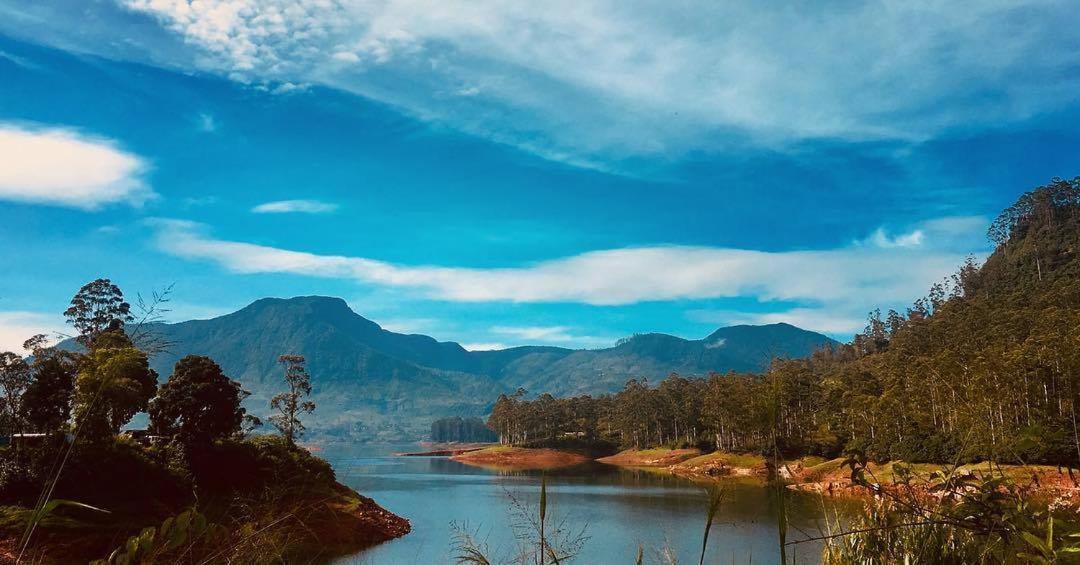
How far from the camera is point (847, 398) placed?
70750 mm

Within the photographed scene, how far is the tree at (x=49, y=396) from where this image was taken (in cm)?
2553

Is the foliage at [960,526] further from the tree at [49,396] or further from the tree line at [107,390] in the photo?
the tree at [49,396]

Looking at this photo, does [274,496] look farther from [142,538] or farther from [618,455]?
[618,455]

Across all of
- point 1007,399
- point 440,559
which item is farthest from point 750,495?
point 440,559

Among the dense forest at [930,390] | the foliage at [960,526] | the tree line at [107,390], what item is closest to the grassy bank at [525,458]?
the dense forest at [930,390]

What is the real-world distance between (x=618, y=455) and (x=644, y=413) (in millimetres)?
8375

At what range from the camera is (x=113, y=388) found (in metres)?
27.5

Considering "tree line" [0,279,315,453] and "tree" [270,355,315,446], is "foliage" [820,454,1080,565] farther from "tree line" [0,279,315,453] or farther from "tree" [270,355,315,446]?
"tree" [270,355,315,446]

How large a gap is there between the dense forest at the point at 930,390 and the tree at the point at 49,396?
24860 millimetres

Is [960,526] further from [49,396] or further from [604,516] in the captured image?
[604,516]

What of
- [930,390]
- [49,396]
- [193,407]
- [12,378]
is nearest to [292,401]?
[193,407]

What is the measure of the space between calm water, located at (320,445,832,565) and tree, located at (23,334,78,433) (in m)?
10.5

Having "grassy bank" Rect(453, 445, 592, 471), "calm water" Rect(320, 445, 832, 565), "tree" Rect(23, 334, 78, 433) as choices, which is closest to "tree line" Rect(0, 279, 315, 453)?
"tree" Rect(23, 334, 78, 433)

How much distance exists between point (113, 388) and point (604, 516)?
84.6 feet
